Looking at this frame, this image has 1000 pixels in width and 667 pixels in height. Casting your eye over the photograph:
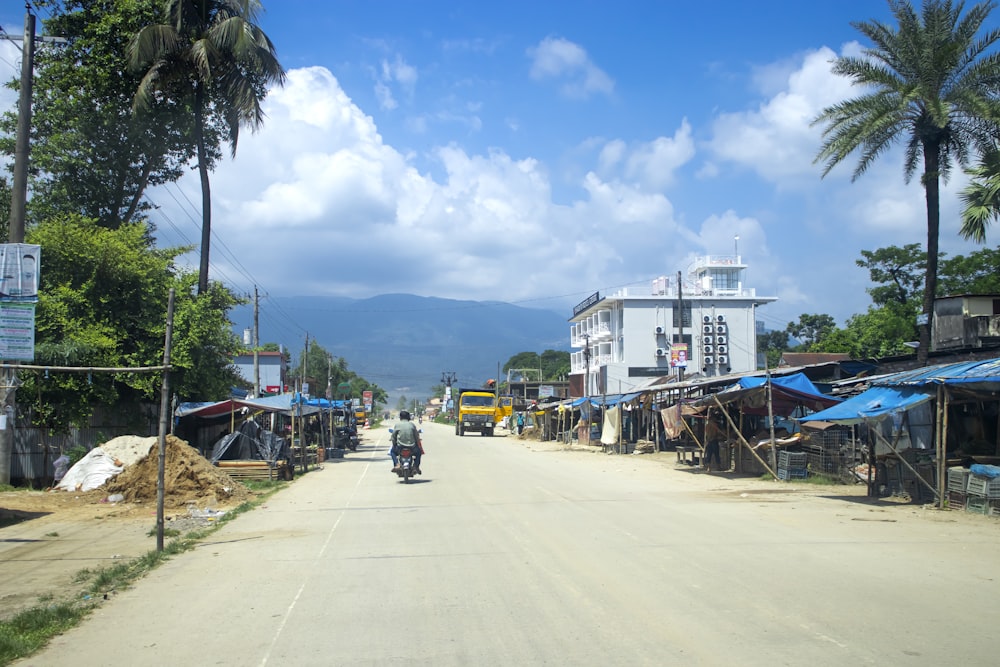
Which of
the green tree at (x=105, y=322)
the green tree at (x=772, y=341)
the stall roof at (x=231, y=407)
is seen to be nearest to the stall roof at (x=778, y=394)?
the stall roof at (x=231, y=407)

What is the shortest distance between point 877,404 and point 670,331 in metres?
65.2

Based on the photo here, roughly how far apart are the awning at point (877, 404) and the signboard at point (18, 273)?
14.7 meters

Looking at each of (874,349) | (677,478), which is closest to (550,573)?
(677,478)

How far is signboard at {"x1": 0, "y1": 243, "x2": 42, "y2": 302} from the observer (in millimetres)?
11984

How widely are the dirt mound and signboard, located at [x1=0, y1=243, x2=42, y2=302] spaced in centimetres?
605

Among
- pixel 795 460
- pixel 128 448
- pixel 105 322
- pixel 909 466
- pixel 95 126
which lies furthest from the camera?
pixel 95 126

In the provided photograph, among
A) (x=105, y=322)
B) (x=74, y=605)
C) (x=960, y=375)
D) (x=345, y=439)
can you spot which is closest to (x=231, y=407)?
(x=105, y=322)

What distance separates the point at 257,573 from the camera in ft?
29.5

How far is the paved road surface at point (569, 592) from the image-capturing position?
5785mm

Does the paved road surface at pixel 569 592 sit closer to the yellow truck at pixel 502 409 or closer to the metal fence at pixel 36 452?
the metal fence at pixel 36 452

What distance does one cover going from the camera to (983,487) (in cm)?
1298

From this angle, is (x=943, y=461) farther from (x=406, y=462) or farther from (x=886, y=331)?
(x=886, y=331)

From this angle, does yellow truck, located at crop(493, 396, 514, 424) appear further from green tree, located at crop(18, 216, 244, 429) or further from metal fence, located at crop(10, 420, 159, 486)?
metal fence, located at crop(10, 420, 159, 486)

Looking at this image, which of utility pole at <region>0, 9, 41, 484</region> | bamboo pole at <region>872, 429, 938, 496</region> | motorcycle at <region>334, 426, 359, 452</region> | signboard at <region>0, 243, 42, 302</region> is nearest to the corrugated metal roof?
→ bamboo pole at <region>872, 429, 938, 496</region>
